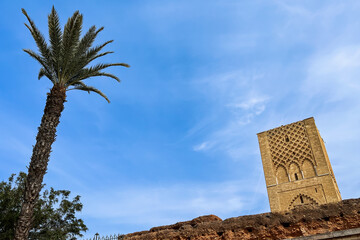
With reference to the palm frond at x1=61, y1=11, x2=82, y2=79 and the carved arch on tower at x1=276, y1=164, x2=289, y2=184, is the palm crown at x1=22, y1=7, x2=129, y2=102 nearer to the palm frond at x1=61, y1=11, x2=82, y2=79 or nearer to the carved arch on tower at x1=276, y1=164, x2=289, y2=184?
the palm frond at x1=61, y1=11, x2=82, y2=79

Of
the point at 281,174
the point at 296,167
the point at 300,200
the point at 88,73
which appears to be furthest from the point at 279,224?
the point at 281,174

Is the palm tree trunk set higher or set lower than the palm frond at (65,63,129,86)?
lower

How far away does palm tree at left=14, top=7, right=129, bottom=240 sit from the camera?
765cm

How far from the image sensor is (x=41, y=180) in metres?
7.63

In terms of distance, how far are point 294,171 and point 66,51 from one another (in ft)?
55.6

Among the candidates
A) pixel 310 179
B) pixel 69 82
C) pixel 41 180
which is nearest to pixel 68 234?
pixel 41 180

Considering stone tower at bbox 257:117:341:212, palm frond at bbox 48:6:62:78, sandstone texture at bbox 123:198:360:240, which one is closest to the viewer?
sandstone texture at bbox 123:198:360:240

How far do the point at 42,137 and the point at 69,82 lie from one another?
2235mm

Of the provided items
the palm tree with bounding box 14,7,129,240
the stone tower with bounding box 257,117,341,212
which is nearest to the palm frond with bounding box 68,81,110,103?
the palm tree with bounding box 14,7,129,240

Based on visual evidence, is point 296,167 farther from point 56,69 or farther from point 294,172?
point 56,69

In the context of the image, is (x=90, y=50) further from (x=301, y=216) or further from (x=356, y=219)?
(x=356, y=219)

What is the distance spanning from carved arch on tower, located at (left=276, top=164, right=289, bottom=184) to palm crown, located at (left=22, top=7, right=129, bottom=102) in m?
15.6

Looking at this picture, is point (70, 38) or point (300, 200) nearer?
point (70, 38)

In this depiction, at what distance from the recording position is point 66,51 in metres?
8.88
